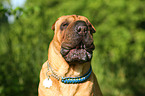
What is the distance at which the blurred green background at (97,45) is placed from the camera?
3898 millimetres

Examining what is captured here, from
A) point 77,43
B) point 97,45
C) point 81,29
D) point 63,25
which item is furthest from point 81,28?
point 97,45

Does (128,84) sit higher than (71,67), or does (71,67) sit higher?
(71,67)

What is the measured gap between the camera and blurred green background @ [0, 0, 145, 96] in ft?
12.8

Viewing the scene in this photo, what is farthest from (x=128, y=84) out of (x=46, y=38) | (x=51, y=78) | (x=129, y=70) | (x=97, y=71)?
(x=51, y=78)

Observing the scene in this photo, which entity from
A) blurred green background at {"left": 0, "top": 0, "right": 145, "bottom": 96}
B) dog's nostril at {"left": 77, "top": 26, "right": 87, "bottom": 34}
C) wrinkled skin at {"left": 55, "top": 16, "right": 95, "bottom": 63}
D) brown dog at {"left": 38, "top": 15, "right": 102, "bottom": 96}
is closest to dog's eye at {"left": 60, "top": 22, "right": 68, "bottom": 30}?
brown dog at {"left": 38, "top": 15, "right": 102, "bottom": 96}

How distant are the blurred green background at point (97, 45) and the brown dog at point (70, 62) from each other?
1.16 metres

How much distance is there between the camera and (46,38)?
15.0ft

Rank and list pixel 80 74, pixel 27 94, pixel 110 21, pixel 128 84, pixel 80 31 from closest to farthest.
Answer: pixel 80 31 → pixel 80 74 → pixel 27 94 → pixel 128 84 → pixel 110 21

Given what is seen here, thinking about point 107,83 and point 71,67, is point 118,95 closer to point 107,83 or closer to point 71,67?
point 107,83

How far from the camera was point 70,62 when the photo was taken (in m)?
2.18

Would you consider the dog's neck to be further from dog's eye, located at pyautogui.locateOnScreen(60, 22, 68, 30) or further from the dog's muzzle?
dog's eye, located at pyautogui.locateOnScreen(60, 22, 68, 30)

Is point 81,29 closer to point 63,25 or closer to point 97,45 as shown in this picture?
point 63,25

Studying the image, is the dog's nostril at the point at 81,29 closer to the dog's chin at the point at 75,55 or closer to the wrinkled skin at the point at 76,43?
the wrinkled skin at the point at 76,43

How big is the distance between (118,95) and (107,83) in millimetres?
407
